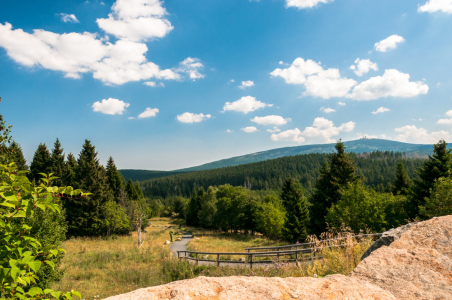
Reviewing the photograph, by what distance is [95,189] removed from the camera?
31.2 meters

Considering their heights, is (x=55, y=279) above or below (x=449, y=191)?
below

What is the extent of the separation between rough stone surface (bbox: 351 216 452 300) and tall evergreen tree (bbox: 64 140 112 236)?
34.3 m

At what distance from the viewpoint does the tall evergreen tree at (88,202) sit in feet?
97.7

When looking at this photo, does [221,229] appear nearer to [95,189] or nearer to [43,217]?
[95,189]

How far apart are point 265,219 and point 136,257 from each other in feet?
76.4

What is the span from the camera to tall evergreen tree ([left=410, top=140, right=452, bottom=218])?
65.7 ft

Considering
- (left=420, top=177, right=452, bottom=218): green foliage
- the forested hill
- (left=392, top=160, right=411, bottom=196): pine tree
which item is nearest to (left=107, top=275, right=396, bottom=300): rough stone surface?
(left=420, top=177, right=452, bottom=218): green foliage

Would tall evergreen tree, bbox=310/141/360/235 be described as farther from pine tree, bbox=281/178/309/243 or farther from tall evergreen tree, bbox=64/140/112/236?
tall evergreen tree, bbox=64/140/112/236

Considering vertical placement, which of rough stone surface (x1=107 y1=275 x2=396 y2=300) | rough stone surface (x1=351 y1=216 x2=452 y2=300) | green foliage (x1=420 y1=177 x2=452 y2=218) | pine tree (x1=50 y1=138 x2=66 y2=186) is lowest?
green foliage (x1=420 y1=177 x2=452 y2=218)

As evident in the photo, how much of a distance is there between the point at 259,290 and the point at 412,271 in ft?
6.87

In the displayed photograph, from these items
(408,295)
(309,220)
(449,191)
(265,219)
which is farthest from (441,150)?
(408,295)

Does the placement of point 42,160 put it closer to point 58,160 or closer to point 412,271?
point 58,160

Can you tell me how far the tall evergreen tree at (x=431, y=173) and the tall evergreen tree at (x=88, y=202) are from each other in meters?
36.4

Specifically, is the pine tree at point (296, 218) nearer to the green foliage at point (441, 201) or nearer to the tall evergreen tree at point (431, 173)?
the tall evergreen tree at point (431, 173)
